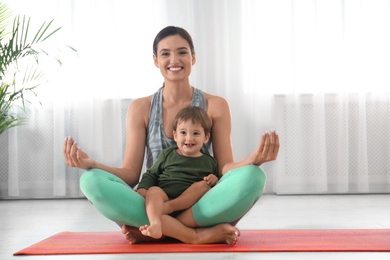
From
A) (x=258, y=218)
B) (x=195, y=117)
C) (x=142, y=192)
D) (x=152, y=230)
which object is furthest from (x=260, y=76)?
(x=152, y=230)

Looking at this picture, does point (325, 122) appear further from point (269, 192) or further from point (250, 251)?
point (250, 251)

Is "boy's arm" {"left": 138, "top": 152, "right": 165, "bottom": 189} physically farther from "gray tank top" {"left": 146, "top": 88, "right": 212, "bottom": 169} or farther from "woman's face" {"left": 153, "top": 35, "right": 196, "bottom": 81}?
"woman's face" {"left": 153, "top": 35, "right": 196, "bottom": 81}

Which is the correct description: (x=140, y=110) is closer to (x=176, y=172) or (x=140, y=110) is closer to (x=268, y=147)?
(x=176, y=172)

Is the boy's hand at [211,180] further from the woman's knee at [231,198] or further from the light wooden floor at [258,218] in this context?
the light wooden floor at [258,218]

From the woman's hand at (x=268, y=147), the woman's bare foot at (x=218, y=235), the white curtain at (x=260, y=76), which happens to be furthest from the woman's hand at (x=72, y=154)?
the white curtain at (x=260, y=76)

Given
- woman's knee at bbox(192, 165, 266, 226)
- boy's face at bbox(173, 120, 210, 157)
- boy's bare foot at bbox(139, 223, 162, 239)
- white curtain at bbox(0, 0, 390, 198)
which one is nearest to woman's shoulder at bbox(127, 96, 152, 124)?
boy's face at bbox(173, 120, 210, 157)

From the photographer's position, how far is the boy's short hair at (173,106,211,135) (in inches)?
82.2

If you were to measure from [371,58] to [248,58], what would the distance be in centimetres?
93

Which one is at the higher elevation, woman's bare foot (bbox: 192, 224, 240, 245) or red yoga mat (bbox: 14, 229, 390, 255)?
woman's bare foot (bbox: 192, 224, 240, 245)

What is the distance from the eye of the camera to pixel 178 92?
7.72ft

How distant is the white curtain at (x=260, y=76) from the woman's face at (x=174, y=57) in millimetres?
1944

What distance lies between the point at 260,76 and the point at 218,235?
242cm

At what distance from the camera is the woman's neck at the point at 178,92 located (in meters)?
2.34

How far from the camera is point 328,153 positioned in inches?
167
